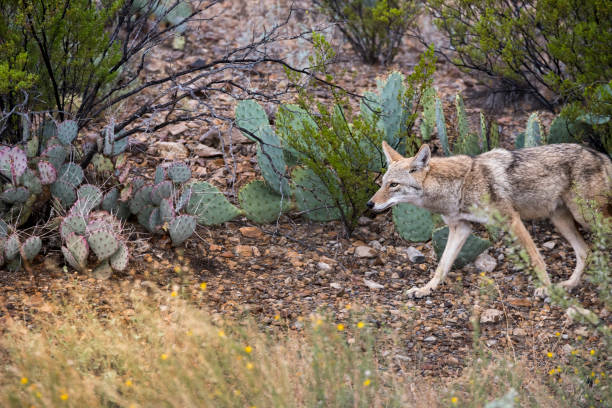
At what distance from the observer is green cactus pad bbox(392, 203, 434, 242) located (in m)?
6.62

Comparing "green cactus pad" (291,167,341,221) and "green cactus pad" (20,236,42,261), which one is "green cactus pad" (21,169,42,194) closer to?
"green cactus pad" (20,236,42,261)

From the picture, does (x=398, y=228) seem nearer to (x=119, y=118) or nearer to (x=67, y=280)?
(x=67, y=280)

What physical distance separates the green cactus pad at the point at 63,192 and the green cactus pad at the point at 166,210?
746 millimetres

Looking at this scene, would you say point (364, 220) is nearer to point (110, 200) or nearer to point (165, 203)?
point (165, 203)

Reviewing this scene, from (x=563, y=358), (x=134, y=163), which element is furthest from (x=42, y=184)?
(x=563, y=358)

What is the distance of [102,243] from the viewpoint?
5414 mm

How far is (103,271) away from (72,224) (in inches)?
17.9

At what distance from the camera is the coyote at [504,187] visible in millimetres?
5926

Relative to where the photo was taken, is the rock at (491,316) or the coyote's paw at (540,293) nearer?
the rock at (491,316)

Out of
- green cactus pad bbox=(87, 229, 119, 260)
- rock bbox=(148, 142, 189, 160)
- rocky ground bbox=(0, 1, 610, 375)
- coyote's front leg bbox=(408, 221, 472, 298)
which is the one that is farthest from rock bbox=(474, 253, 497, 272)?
rock bbox=(148, 142, 189, 160)

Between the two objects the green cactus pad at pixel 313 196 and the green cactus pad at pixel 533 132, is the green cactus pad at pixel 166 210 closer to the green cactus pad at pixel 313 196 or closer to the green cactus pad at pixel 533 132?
the green cactus pad at pixel 313 196

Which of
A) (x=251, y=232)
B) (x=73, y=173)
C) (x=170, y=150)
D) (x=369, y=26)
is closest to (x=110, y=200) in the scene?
(x=73, y=173)

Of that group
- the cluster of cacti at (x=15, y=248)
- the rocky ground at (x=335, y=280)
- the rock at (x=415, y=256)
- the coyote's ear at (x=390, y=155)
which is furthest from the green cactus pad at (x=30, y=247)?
the rock at (x=415, y=256)

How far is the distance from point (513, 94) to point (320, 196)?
12.5ft
